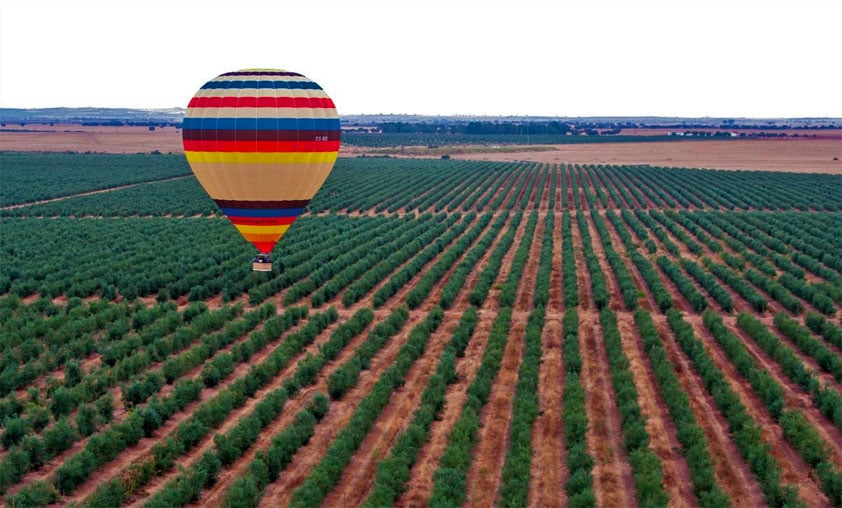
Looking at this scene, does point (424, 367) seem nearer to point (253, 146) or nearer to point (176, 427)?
point (176, 427)

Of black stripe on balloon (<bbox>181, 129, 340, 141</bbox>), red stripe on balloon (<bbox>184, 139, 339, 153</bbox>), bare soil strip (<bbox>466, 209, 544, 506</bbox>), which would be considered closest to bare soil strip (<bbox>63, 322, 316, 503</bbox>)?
bare soil strip (<bbox>466, 209, 544, 506</bbox>)

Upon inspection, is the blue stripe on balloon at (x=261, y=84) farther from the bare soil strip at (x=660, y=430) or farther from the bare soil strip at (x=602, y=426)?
the bare soil strip at (x=660, y=430)

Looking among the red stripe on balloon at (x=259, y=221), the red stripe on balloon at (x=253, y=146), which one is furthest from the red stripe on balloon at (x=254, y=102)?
the red stripe on balloon at (x=259, y=221)

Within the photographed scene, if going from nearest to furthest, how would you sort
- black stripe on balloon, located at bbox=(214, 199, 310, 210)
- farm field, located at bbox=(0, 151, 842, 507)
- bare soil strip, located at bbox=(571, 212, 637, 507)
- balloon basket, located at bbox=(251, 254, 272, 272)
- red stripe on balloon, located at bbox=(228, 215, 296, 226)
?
bare soil strip, located at bbox=(571, 212, 637, 507), farm field, located at bbox=(0, 151, 842, 507), black stripe on balloon, located at bbox=(214, 199, 310, 210), red stripe on balloon, located at bbox=(228, 215, 296, 226), balloon basket, located at bbox=(251, 254, 272, 272)

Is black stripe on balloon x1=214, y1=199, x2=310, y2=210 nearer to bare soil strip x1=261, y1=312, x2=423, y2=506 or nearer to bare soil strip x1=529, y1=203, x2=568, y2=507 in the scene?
bare soil strip x1=261, y1=312, x2=423, y2=506

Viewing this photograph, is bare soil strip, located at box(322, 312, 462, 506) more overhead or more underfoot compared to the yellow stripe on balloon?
more underfoot

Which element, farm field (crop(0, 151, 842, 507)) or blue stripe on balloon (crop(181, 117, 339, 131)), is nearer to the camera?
farm field (crop(0, 151, 842, 507))

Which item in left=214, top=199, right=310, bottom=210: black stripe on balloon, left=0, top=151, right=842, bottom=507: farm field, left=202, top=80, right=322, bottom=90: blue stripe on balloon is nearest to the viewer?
left=0, top=151, right=842, bottom=507: farm field

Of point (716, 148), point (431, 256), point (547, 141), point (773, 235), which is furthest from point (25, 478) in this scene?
point (547, 141)

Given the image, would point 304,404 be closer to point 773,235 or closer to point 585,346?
point 585,346
